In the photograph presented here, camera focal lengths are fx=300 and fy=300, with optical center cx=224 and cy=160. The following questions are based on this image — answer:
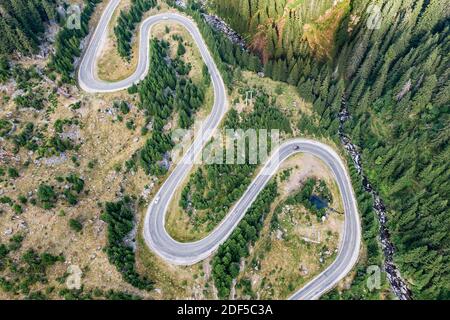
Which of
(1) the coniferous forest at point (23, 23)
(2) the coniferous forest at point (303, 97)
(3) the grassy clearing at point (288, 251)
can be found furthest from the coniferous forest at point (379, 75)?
(1) the coniferous forest at point (23, 23)

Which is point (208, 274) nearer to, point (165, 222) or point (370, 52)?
point (165, 222)

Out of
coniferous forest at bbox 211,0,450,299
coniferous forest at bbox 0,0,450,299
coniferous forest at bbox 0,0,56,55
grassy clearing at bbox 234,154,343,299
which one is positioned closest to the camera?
grassy clearing at bbox 234,154,343,299

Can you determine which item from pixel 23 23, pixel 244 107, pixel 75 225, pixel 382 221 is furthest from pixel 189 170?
pixel 23 23

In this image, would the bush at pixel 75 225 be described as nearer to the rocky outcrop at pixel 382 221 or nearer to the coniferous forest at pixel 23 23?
the coniferous forest at pixel 23 23

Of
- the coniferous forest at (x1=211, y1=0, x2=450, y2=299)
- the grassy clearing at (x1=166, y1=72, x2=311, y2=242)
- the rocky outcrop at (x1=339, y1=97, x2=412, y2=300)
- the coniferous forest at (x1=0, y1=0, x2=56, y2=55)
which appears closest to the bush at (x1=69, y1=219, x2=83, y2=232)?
the grassy clearing at (x1=166, y1=72, x2=311, y2=242)

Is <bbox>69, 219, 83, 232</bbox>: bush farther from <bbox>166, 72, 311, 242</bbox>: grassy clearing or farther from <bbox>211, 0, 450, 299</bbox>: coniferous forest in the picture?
<bbox>211, 0, 450, 299</bbox>: coniferous forest

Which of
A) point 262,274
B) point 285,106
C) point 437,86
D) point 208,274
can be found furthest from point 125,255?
point 437,86
